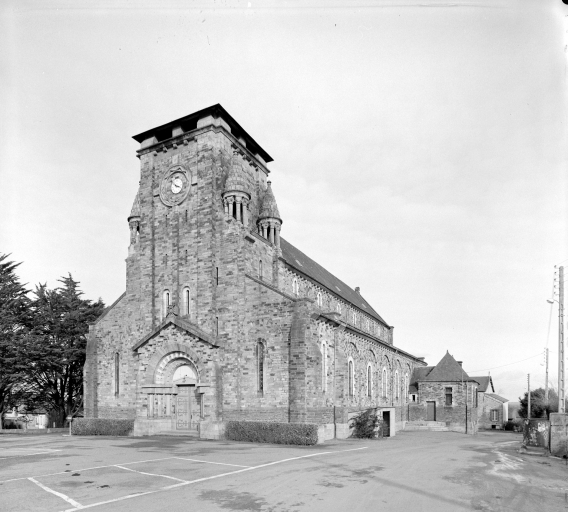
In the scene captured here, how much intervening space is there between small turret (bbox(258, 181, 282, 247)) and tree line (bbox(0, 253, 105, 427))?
17624 mm

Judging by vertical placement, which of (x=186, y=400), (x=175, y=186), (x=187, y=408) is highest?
(x=175, y=186)

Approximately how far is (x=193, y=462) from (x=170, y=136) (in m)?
23.9

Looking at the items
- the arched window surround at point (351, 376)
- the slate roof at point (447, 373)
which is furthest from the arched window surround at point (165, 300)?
the slate roof at point (447, 373)

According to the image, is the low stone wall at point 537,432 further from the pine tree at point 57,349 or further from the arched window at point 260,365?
the pine tree at point 57,349

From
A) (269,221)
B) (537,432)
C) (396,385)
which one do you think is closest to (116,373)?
(269,221)

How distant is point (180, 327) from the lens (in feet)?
104

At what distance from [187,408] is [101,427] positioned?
5.70 meters

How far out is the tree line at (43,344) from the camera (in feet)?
131

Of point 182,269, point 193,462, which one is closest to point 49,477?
point 193,462

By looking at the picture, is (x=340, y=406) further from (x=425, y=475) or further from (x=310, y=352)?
(x=425, y=475)

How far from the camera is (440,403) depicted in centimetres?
5409

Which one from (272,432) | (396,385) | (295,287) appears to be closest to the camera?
(272,432)

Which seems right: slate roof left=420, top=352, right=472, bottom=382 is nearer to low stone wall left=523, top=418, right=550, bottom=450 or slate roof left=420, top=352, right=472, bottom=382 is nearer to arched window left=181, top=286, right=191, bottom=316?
low stone wall left=523, top=418, right=550, bottom=450

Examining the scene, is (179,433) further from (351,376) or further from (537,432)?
(537,432)
